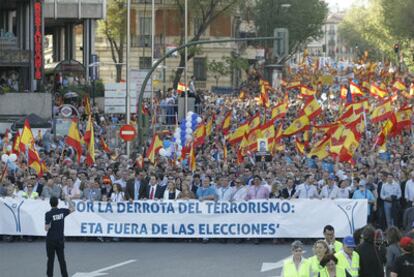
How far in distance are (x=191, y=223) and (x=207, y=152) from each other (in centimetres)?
1157

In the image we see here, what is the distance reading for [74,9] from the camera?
64.8 metres

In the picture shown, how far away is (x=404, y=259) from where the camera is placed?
1426 centimetres

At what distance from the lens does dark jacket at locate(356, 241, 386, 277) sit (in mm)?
15281

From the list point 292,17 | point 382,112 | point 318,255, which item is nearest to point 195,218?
point 318,255

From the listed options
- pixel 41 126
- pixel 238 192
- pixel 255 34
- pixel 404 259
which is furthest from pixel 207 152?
pixel 255 34

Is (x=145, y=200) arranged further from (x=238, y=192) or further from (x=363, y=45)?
(x=363, y=45)

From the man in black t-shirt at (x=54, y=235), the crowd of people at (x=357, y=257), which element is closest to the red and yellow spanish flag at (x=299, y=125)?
the man in black t-shirt at (x=54, y=235)

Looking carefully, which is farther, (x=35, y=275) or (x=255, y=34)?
(x=255, y=34)

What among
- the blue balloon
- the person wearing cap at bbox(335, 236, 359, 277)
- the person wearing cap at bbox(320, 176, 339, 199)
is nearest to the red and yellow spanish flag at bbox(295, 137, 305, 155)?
the blue balloon

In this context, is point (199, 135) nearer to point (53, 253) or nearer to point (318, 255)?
point (53, 253)

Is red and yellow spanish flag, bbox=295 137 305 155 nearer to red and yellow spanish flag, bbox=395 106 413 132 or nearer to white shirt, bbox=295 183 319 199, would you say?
red and yellow spanish flag, bbox=395 106 413 132

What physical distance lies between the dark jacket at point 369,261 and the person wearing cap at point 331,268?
0.79 m

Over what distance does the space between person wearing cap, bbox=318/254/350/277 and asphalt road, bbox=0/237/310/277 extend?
277 inches

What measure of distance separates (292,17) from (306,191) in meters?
74.9
